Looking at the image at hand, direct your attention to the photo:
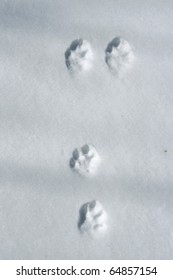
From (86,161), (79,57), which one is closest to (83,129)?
(86,161)

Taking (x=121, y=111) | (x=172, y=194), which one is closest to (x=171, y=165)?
(x=172, y=194)

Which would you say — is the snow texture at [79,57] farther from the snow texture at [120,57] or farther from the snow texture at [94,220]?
the snow texture at [94,220]

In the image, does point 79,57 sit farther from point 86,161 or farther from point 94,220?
point 94,220

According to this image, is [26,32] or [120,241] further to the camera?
[26,32]

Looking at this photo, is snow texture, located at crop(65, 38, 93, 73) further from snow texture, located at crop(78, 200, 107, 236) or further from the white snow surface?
snow texture, located at crop(78, 200, 107, 236)

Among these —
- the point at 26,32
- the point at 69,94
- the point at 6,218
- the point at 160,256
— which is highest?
the point at 26,32

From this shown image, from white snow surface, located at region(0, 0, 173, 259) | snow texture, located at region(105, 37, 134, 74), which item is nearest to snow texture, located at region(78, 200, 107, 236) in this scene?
white snow surface, located at region(0, 0, 173, 259)

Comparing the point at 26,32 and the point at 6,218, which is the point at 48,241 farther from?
the point at 26,32
